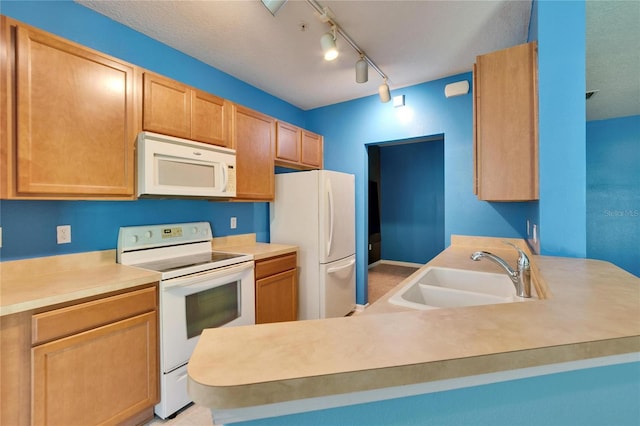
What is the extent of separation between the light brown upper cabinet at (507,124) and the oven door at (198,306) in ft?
6.12

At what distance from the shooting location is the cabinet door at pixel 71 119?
1339mm

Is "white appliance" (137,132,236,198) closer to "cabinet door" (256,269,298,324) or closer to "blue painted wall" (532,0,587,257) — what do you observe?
"cabinet door" (256,269,298,324)

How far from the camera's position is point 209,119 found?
216cm

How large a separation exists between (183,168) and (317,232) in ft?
4.48

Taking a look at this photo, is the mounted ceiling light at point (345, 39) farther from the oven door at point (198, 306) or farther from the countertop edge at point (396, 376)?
the countertop edge at point (396, 376)

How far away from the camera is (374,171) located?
5.36 metres

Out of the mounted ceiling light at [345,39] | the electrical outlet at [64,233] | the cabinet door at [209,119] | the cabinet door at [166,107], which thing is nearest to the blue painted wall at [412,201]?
the mounted ceiling light at [345,39]

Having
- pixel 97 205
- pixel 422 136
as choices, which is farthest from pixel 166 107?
pixel 422 136

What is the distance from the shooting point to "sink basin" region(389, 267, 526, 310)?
1.27 meters

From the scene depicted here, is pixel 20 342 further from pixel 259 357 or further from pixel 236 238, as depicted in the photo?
pixel 236 238

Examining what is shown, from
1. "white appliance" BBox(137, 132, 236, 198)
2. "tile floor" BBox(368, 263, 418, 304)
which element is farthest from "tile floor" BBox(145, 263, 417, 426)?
"white appliance" BBox(137, 132, 236, 198)

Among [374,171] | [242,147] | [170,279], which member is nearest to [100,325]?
[170,279]

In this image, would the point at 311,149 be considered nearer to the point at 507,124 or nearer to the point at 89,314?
the point at 507,124

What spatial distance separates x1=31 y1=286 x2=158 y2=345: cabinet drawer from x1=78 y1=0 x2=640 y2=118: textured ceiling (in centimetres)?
186
